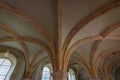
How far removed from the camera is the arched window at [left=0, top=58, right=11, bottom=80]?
11.9 metres

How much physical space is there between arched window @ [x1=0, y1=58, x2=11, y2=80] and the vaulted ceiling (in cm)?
153

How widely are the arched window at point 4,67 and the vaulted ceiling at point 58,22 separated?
153 cm

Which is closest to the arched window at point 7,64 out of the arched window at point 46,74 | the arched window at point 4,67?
the arched window at point 4,67

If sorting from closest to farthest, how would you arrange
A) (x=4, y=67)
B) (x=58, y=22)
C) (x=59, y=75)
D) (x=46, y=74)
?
(x=59, y=75) → (x=58, y=22) → (x=4, y=67) → (x=46, y=74)

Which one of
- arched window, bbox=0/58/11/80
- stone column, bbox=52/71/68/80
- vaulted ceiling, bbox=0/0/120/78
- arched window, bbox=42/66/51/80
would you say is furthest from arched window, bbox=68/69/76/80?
stone column, bbox=52/71/68/80

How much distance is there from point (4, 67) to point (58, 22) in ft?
18.7

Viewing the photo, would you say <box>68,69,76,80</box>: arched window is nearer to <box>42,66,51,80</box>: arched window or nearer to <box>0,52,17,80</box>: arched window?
<box>42,66,51,80</box>: arched window

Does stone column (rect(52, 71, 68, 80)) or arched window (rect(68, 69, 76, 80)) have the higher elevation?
arched window (rect(68, 69, 76, 80))

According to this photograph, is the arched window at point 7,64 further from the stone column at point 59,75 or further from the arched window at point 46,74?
the stone column at point 59,75

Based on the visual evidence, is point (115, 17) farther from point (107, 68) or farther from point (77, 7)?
point (107, 68)

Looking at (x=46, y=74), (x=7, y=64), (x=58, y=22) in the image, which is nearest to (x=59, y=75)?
(x=58, y=22)

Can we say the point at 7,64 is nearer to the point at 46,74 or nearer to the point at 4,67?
the point at 4,67

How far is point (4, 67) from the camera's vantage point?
12.3 m

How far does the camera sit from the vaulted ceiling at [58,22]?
9008 millimetres
